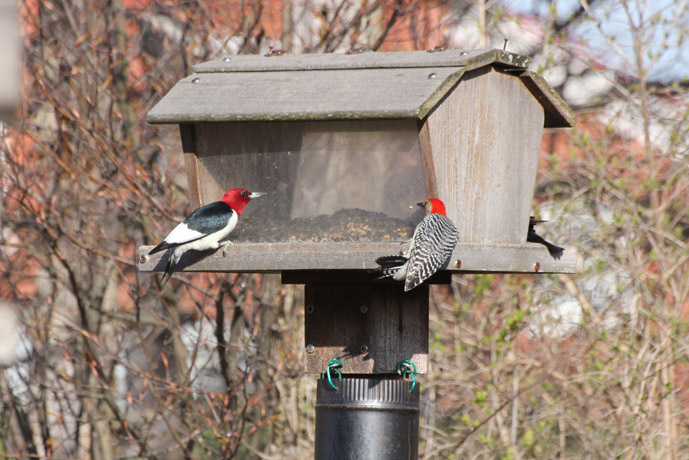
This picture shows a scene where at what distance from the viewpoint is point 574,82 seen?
859 cm

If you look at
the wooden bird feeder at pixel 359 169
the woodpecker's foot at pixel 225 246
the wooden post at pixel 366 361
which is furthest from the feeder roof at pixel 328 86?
the wooden post at pixel 366 361

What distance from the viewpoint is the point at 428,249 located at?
2.80 m

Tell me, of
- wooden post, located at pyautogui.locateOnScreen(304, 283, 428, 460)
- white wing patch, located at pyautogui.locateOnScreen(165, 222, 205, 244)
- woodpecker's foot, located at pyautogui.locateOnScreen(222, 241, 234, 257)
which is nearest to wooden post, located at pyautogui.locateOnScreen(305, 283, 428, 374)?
wooden post, located at pyautogui.locateOnScreen(304, 283, 428, 460)

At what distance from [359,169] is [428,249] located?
1.52 feet

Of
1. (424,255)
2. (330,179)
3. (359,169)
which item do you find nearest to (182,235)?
(330,179)

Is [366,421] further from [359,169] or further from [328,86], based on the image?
[328,86]

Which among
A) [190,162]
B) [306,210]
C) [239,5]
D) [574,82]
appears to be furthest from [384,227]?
[574,82]

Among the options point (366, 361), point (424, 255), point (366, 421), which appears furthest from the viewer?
point (366, 361)

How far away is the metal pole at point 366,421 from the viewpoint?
120 inches

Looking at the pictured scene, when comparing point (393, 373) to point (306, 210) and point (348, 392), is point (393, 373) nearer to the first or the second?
point (348, 392)

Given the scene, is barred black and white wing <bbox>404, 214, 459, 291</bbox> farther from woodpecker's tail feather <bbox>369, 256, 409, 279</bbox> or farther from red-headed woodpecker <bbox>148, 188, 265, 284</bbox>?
red-headed woodpecker <bbox>148, 188, 265, 284</bbox>

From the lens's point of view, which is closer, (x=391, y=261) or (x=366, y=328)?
(x=391, y=261)

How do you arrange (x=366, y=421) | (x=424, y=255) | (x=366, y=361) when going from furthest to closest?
(x=366, y=361) → (x=366, y=421) → (x=424, y=255)

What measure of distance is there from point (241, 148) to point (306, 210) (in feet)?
1.15
